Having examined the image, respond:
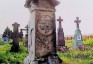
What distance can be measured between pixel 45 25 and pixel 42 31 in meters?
0.23

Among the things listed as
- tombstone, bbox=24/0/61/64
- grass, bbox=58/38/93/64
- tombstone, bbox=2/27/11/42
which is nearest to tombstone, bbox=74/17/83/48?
grass, bbox=58/38/93/64

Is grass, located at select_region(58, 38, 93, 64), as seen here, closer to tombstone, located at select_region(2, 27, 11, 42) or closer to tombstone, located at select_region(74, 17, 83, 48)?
tombstone, located at select_region(74, 17, 83, 48)

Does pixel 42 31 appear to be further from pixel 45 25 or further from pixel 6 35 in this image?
pixel 6 35

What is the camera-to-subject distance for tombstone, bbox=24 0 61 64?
6.99m

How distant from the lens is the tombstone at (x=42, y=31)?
6.99 m

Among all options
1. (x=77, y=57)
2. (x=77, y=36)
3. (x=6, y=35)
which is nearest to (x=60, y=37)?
(x=77, y=36)

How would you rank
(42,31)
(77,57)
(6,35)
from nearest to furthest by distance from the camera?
(42,31) → (77,57) → (6,35)

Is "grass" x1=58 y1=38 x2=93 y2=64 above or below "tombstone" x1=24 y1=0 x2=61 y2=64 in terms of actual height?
below

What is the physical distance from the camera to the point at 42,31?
7078 mm

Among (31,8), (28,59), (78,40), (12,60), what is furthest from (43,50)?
(78,40)

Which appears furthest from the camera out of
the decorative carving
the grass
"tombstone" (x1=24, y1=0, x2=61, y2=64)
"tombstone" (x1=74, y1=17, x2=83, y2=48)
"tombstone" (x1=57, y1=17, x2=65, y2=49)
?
"tombstone" (x1=74, y1=17, x2=83, y2=48)

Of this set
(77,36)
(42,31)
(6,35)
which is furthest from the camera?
(6,35)

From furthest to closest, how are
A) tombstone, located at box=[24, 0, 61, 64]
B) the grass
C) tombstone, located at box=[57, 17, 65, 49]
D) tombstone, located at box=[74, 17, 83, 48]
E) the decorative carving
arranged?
1. tombstone, located at box=[74, 17, 83, 48]
2. tombstone, located at box=[57, 17, 65, 49]
3. the grass
4. the decorative carving
5. tombstone, located at box=[24, 0, 61, 64]

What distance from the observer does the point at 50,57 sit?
6.88 metres
